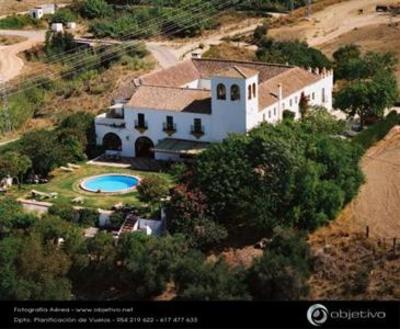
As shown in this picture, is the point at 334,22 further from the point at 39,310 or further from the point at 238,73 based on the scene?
the point at 39,310

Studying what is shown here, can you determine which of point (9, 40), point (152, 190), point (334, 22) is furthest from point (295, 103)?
point (9, 40)

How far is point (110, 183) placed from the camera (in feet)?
148

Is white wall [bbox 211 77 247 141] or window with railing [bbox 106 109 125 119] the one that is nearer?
white wall [bbox 211 77 247 141]

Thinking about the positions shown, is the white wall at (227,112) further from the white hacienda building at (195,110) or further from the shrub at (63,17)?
the shrub at (63,17)

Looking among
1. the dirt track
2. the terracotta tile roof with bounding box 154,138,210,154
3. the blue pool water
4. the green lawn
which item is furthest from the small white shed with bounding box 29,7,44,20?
the dirt track

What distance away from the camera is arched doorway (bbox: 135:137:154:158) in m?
48.5

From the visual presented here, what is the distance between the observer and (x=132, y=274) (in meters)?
33.8

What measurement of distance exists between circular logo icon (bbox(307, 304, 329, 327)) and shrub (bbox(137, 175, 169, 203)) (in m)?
21.9

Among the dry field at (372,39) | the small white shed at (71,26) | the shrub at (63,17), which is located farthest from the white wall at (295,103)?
the shrub at (63,17)

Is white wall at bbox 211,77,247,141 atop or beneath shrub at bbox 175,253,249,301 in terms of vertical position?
atop

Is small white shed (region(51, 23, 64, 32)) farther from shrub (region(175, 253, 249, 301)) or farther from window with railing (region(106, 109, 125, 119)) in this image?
shrub (region(175, 253, 249, 301))

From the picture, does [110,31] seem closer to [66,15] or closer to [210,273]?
[66,15]

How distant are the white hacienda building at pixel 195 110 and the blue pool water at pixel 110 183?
273 cm

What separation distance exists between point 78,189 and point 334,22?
4438 centimetres
